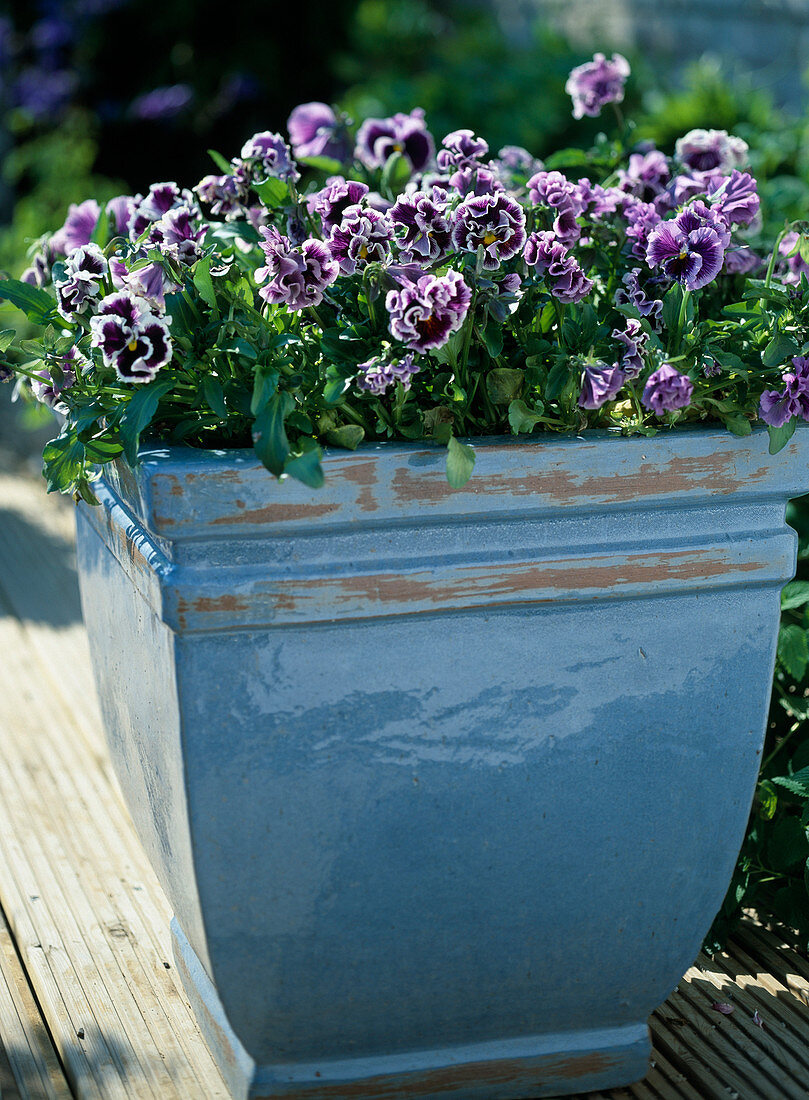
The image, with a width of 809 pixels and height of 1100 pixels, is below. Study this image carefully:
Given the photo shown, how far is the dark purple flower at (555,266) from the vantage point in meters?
1.15

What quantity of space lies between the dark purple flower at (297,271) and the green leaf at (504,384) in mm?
186

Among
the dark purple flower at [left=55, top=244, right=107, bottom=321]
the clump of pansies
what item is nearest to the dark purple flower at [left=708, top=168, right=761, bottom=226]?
the clump of pansies

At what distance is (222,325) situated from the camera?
1137 millimetres

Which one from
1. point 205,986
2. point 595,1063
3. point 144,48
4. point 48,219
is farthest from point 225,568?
point 144,48

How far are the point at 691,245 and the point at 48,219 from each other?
3628mm

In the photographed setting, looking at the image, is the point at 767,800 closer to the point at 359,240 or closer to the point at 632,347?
→ the point at 632,347

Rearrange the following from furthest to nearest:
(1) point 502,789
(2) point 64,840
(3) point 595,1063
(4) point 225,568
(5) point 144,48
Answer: (5) point 144,48 → (2) point 64,840 → (3) point 595,1063 → (1) point 502,789 → (4) point 225,568

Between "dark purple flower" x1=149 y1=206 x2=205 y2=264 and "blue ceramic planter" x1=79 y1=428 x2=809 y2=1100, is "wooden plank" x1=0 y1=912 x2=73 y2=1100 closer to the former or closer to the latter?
"blue ceramic planter" x1=79 y1=428 x2=809 y2=1100

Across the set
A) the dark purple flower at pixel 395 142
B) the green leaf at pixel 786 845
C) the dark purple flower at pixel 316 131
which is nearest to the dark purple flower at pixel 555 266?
the dark purple flower at pixel 395 142

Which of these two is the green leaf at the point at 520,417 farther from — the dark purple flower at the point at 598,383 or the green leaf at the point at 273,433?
the green leaf at the point at 273,433

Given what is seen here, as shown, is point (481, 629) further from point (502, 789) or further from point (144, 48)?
point (144, 48)

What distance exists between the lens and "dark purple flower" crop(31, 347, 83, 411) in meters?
1.21

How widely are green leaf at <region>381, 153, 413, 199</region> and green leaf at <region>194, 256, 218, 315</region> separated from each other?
0.49 meters

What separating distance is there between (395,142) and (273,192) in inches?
17.0
